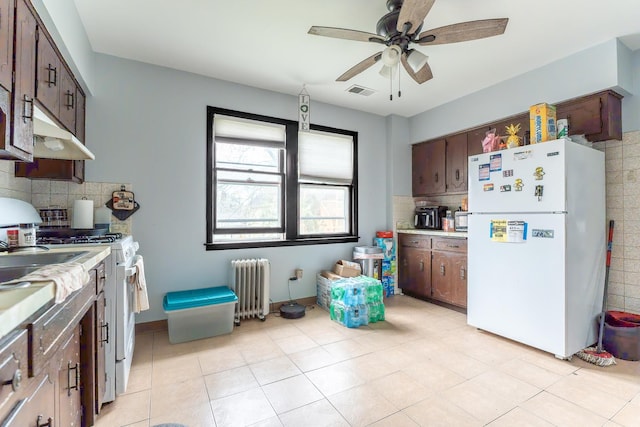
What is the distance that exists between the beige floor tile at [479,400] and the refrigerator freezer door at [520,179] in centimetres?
155

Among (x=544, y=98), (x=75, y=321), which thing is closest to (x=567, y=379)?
(x=544, y=98)

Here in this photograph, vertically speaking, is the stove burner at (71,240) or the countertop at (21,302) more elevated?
the stove burner at (71,240)

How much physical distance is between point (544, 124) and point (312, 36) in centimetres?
223

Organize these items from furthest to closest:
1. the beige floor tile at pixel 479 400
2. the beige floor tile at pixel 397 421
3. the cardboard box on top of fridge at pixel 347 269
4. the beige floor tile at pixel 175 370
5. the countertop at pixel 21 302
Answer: the cardboard box on top of fridge at pixel 347 269, the beige floor tile at pixel 175 370, the beige floor tile at pixel 479 400, the beige floor tile at pixel 397 421, the countertop at pixel 21 302

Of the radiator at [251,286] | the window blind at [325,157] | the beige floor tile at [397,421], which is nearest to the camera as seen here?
the beige floor tile at [397,421]

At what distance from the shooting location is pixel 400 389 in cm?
201

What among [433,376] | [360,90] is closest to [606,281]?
[433,376]

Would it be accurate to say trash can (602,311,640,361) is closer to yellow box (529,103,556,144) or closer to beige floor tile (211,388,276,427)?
yellow box (529,103,556,144)

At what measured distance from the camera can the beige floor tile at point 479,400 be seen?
176cm

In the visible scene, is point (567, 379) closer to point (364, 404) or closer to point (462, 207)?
point (364, 404)

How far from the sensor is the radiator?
3240mm

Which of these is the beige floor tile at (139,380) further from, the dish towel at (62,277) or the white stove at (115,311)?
the dish towel at (62,277)

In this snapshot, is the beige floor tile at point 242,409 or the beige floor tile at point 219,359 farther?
the beige floor tile at point 219,359

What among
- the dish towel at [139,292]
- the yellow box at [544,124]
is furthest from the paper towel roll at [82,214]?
the yellow box at [544,124]
